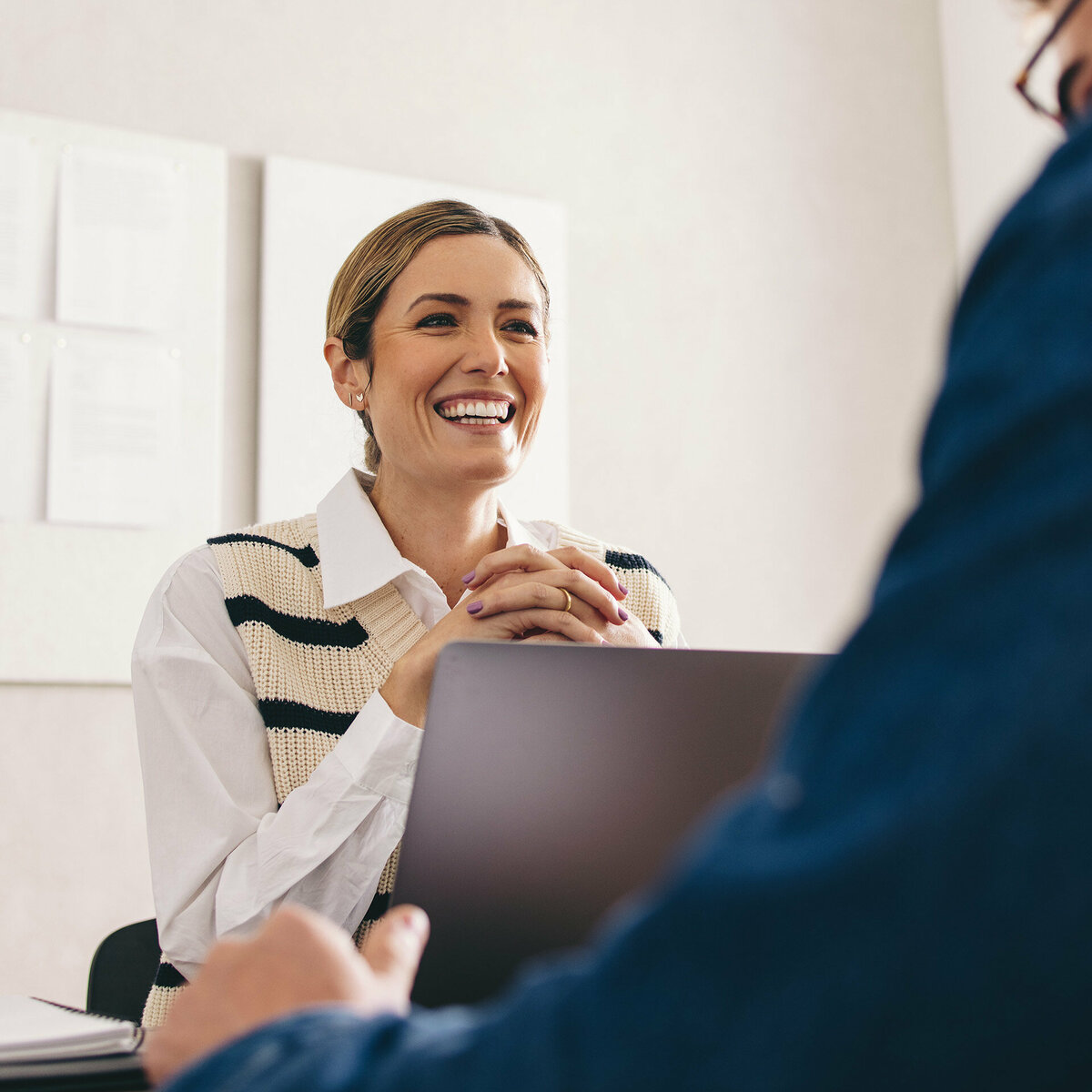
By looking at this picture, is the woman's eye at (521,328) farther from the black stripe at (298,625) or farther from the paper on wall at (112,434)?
the paper on wall at (112,434)

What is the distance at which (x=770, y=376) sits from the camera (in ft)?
9.45

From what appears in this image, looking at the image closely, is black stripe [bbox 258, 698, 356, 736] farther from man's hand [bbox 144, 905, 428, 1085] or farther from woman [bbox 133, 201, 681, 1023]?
man's hand [bbox 144, 905, 428, 1085]

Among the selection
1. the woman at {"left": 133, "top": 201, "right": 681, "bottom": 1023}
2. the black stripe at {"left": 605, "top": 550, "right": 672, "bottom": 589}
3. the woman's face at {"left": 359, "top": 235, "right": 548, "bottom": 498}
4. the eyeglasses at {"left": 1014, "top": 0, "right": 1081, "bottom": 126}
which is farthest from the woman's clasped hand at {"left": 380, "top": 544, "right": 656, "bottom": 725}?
the eyeglasses at {"left": 1014, "top": 0, "right": 1081, "bottom": 126}

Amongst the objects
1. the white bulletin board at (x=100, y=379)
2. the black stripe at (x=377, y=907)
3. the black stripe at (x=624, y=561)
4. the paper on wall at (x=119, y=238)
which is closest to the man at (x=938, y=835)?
the black stripe at (x=377, y=907)

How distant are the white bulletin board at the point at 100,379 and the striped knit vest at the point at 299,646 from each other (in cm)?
78

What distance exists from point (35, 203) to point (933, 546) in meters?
2.25

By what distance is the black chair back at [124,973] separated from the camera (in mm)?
1395

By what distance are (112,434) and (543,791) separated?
1.70 meters

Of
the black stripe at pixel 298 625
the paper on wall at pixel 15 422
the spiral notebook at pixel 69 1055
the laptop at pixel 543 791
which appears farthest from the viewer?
the paper on wall at pixel 15 422

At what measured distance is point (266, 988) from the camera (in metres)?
0.39

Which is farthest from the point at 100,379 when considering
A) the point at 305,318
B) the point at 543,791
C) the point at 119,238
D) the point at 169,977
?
the point at 543,791

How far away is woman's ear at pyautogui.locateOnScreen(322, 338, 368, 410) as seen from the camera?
158 cm

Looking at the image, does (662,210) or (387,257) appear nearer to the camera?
(387,257)

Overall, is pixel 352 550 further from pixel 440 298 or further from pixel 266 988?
pixel 266 988
